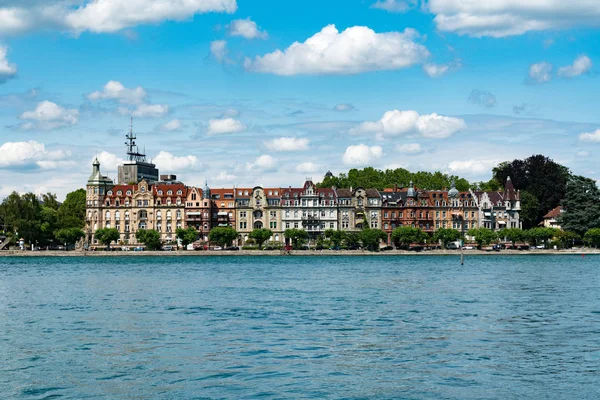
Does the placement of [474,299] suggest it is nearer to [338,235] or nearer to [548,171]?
[338,235]

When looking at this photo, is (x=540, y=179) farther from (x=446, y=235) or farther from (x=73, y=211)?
(x=73, y=211)

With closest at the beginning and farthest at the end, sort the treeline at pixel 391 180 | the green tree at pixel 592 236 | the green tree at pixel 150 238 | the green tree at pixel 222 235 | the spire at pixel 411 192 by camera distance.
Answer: the green tree at pixel 592 236
the green tree at pixel 222 235
the green tree at pixel 150 238
the spire at pixel 411 192
the treeline at pixel 391 180

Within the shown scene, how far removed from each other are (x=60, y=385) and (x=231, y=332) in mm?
8427

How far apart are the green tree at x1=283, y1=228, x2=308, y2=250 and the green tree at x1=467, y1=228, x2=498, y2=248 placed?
21960 mm

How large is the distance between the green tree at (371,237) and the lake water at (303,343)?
6288 centimetres

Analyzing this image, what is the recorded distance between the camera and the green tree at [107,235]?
112938 mm

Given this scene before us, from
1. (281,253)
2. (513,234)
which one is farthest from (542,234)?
(281,253)

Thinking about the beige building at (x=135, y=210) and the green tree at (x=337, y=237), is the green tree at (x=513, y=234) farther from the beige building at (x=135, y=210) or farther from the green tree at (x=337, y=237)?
the beige building at (x=135, y=210)

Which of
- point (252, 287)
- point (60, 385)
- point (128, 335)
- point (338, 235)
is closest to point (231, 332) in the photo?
point (128, 335)

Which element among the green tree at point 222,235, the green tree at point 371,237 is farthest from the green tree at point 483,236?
the green tree at point 222,235

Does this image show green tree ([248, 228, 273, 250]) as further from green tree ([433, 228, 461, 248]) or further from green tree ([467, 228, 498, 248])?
green tree ([467, 228, 498, 248])

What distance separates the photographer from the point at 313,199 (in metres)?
121

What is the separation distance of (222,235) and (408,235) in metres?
23.5

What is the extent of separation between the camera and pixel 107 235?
11288 cm
